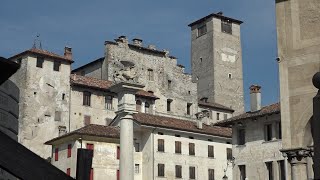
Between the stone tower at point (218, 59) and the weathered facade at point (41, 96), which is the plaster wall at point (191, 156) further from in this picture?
the stone tower at point (218, 59)

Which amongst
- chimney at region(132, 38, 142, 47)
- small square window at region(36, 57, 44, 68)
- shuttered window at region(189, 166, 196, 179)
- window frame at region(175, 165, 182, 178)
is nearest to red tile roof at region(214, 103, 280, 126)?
window frame at region(175, 165, 182, 178)

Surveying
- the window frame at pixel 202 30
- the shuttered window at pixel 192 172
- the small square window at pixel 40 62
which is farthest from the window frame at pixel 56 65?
the window frame at pixel 202 30

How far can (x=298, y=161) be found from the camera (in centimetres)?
1786

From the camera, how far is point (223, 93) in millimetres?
76438

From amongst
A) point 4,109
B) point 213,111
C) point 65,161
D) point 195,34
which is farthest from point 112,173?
point 195,34

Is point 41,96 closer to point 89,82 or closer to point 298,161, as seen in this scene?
point 89,82

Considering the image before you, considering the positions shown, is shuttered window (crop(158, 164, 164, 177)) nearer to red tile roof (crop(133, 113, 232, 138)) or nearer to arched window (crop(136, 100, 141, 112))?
red tile roof (crop(133, 113, 232, 138))

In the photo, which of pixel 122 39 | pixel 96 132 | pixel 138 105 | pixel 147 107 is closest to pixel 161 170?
pixel 96 132

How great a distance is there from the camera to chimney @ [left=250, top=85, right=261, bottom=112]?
42406 mm

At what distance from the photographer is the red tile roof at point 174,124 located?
158 ft

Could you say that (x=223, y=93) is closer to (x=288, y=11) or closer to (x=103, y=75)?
(x=103, y=75)

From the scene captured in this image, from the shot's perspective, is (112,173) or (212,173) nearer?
(112,173)

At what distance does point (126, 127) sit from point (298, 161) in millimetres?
5776

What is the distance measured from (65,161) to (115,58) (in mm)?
15804
